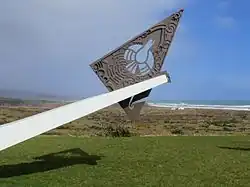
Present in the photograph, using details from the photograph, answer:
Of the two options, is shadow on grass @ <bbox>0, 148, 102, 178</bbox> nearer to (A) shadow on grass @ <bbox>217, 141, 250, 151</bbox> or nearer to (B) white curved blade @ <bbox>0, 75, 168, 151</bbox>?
(B) white curved blade @ <bbox>0, 75, 168, 151</bbox>

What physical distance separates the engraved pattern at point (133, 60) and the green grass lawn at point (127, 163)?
243 centimetres

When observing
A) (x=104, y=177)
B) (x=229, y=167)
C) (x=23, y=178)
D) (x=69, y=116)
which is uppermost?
(x=69, y=116)

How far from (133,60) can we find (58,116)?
3.97 metres

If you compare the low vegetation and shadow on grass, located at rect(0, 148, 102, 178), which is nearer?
shadow on grass, located at rect(0, 148, 102, 178)

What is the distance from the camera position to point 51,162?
40.5 feet

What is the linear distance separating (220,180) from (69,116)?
3.96 metres

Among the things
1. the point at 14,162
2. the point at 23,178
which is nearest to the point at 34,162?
the point at 14,162

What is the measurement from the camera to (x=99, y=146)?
52.4 ft

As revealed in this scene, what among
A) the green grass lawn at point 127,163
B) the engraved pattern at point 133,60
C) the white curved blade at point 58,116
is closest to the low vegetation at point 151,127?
the green grass lawn at point 127,163

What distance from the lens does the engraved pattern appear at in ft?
43.0

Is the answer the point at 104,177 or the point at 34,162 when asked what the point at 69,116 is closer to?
the point at 104,177

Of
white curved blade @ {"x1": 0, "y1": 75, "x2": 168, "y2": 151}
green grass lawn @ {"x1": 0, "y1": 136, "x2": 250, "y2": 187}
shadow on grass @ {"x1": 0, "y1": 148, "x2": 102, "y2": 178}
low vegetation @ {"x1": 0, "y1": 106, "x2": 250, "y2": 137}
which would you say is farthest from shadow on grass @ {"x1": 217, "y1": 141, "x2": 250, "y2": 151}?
low vegetation @ {"x1": 0, "y1": 106, "x2": 250, "y2": 137}

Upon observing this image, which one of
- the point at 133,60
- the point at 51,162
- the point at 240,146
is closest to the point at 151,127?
the point at 240,146

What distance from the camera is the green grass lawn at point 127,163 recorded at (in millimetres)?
9820
